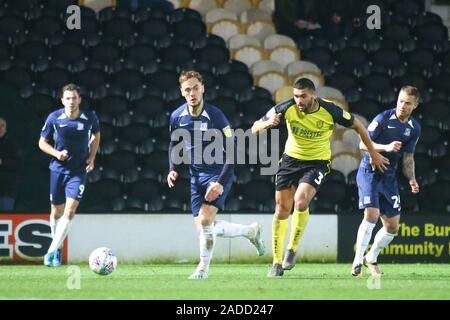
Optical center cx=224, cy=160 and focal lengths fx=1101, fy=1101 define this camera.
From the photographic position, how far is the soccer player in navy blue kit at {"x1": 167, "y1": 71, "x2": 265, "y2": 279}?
1010 centimetres

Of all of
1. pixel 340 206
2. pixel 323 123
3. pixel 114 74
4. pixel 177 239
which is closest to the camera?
pixel 323 123

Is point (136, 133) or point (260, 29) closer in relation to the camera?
point (136, 133)

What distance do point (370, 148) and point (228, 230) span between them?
1.97 meters

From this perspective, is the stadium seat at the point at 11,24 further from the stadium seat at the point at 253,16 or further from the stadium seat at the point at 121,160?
the stadium seat at the point at 253,16

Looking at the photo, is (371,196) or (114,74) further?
(114,74)

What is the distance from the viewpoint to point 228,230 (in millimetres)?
11539

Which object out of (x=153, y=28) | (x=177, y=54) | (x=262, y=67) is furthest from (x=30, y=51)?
(x=262, y=67)

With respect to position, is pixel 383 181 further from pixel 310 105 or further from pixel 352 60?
pixel 352 60

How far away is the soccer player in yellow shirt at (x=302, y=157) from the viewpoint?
10.3m

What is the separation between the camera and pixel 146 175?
1422 cm

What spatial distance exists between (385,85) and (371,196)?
17.3ft

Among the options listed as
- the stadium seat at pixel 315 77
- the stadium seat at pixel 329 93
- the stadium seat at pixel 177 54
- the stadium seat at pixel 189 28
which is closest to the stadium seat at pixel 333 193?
the stadium seat at pixel 329 93
